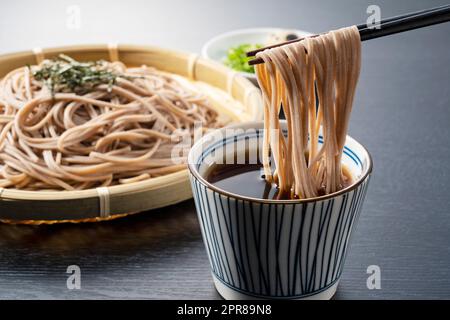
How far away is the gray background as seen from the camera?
1.08 m

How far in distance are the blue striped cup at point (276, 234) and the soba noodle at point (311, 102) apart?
0.05 meters

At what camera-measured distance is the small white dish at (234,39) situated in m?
1.98

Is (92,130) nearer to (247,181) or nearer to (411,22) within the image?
(247,181)

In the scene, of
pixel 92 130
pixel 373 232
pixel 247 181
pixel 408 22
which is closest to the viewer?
pixel 408 22

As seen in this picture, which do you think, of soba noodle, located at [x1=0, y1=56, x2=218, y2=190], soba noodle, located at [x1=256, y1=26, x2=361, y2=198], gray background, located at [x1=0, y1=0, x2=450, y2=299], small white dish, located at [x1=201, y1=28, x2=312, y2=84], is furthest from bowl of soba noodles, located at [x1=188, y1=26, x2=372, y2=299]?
small white dish, located at [x1=201, y1=28, x2=312, y2=84]

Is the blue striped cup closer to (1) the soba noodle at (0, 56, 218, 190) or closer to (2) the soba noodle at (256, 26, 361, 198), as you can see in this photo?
(2) the soba noodle at (256, 26, 361, 198)

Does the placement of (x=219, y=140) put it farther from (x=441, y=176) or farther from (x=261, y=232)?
(x=441, y=176)

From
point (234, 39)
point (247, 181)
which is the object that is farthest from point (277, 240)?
point (234, 39)

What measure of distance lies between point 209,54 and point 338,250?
44.9 inches

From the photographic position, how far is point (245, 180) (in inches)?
39.8

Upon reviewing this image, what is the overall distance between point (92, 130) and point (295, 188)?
1.93 ft

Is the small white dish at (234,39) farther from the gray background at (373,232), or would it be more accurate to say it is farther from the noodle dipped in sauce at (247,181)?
the noodle dipped in sauce at (247,181)

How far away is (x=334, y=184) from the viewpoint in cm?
94

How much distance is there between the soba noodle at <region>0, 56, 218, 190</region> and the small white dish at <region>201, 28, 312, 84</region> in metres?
0.45
